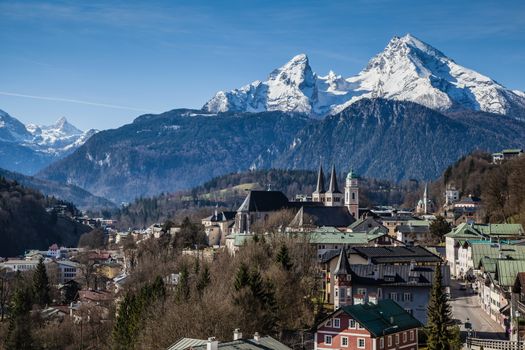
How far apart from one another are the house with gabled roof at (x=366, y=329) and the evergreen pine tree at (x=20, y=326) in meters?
32.8

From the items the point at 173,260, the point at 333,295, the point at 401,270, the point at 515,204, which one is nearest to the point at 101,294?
the point at 173,260

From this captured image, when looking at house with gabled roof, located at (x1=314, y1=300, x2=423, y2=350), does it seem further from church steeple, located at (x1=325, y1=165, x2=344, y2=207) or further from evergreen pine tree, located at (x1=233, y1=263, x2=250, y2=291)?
church steeple, located at (x1=325, y1=165, x2=344, y2=207)

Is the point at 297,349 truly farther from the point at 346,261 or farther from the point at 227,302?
the point at 346,261

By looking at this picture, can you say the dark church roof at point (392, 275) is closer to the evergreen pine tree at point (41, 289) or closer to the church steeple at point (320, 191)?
the evergreen pine tree at point (41, 289)

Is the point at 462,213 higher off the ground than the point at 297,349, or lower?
higher

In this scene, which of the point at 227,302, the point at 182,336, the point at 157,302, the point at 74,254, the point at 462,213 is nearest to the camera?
the point at 182,336

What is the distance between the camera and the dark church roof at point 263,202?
15700 centimetres

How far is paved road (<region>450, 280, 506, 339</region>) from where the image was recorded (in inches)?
2751

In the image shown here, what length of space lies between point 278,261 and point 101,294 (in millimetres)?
42044

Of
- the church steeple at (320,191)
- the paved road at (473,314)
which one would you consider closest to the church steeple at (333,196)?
the church steeple at (320,191)

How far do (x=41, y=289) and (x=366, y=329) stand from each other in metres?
60.9

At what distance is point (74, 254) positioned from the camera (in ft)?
648

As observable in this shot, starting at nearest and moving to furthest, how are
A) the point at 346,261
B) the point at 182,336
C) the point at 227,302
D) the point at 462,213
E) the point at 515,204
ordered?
the point at 182,336, the point at 227,302, the point at 346,261, the point at 515,204, the point at 462,213

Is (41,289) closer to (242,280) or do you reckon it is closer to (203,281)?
(203,281)
